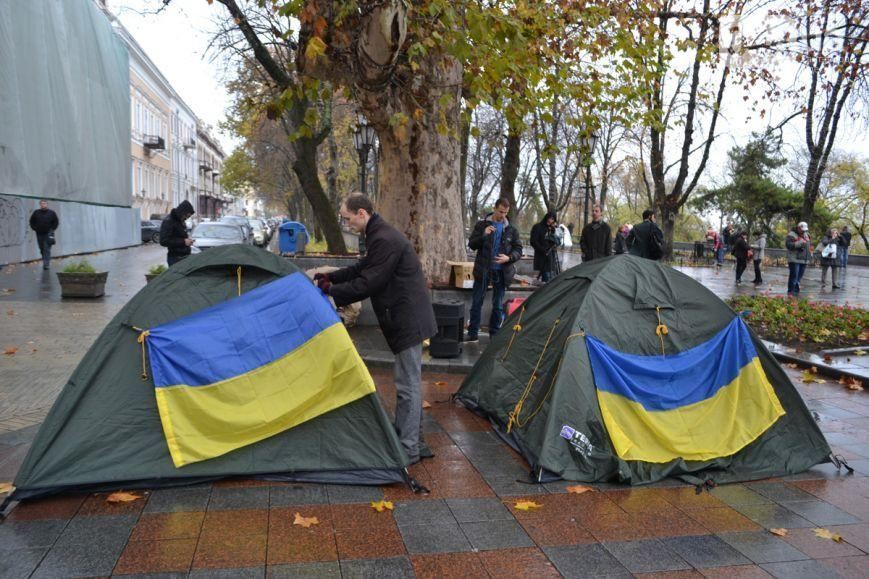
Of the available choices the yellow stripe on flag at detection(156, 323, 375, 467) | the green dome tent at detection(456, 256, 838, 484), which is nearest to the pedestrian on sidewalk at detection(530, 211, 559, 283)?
the green dome tent at detection(456, 256, 838, 484)

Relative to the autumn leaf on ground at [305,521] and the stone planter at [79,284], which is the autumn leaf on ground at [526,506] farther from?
the stone planter at [79,284]

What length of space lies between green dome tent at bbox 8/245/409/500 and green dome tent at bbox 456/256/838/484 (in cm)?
130

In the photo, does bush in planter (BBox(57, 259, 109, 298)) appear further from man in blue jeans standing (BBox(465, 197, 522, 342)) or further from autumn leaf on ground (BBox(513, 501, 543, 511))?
autumn leaf on ground (BBox(513, 501, 543, 511))

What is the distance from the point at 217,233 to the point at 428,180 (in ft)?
53.3

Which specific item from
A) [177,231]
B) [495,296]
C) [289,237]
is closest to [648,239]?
[495,296]

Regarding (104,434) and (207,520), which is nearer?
(207,520)

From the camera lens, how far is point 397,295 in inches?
201

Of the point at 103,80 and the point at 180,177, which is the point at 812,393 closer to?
the point at 103,80

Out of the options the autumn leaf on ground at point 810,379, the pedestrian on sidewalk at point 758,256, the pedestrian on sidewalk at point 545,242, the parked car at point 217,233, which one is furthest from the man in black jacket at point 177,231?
the pedestrian on sidewalk at point 758,256

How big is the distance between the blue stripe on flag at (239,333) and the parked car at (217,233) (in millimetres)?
20410

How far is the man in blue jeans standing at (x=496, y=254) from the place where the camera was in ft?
31.1

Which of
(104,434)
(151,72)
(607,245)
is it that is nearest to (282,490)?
(104,434)

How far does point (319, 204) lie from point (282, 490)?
48.4ft

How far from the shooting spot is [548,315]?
579 centimetres
